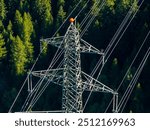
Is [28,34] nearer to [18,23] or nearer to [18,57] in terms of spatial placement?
[18,23]

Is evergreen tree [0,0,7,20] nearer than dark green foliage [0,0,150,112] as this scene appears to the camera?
No

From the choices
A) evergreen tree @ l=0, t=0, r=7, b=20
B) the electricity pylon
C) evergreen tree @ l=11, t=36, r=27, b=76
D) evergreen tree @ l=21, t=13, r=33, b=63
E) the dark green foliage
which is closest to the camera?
the electricity pylon

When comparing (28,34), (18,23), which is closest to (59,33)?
(28,34)

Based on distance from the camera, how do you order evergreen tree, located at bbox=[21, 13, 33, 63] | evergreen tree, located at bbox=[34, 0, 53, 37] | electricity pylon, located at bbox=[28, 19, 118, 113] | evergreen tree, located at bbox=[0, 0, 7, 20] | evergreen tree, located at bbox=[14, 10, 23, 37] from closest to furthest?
electricity pylon, located at bbox=[28, 19, 118, 113], evergreen tree, located at bbox=[21, 13, 33, 63], evergreen tree, located at bbox=[14, 10, 23, 37], evergreen tree, located at bbox=[34, 0, 53, 37], evergreen tree, located at bbox=[0, 0, 7, 20]

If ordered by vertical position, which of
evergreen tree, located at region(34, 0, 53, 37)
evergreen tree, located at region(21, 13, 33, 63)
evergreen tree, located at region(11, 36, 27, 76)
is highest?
evergreen tree, located at region(34, 0, 53, 37)

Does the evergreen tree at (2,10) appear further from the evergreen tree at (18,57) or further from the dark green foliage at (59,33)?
the evergreen tree at (18,57)

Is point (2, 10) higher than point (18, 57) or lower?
higher

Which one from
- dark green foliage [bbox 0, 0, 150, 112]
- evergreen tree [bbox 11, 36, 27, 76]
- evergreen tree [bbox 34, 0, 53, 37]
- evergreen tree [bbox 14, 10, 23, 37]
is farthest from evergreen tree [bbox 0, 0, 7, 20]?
Result: evergreen tree [bbox 11, 36, 27, 76]

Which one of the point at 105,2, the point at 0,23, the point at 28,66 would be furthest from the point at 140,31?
the point at 0,23

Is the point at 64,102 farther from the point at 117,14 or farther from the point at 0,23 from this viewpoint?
the point at 0,23

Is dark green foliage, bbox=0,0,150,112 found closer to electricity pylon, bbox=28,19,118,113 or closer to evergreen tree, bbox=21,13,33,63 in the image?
evergreen tree, bbox=21,13,33,63
